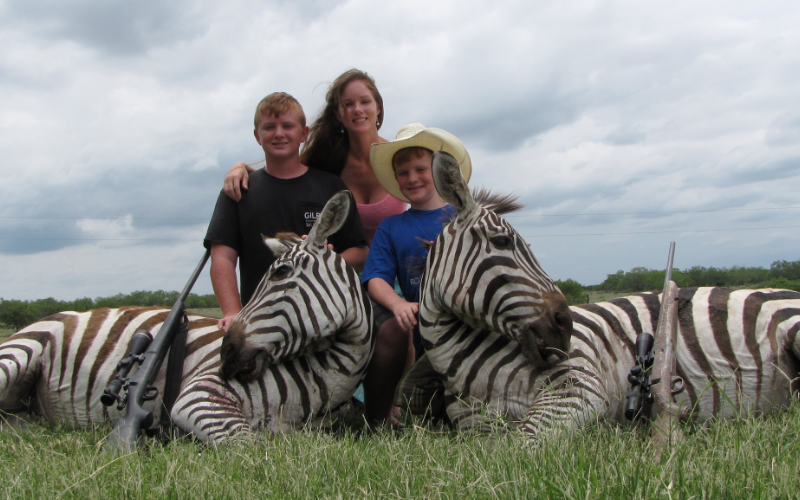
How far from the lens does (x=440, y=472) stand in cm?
225

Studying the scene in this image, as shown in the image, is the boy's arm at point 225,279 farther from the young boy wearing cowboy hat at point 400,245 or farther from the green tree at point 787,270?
the green tree at point 787,270

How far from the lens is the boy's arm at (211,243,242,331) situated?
4.58 metres

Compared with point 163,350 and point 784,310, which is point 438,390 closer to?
point 163,350

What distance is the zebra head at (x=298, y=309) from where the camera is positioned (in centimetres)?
352

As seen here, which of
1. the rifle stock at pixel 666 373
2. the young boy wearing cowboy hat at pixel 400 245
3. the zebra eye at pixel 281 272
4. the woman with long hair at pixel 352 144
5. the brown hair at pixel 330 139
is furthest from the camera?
the brown hair at pixel 330 139

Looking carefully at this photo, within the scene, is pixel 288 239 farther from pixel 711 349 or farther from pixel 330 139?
pixel 711 349

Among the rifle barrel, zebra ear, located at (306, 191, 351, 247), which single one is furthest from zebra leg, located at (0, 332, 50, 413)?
the rifle barrel

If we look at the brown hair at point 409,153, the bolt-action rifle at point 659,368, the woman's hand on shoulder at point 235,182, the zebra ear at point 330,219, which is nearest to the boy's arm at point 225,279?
the woman's hand on shoulder at point 235,182

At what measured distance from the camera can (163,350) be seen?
3.96 m

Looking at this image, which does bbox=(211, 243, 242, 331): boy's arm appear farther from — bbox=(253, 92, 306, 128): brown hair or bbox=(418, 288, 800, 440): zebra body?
bbox=(418, 288, 800, 440): zebra body

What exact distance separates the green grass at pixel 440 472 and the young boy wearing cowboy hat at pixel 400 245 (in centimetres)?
127

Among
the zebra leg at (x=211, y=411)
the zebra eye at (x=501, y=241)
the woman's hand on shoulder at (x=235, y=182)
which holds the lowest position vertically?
the zebra leg at (x=211, y=411)

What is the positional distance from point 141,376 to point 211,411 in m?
0.66

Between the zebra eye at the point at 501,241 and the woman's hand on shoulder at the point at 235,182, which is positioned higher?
the woman's hand on shoulder at the point at 235,182
